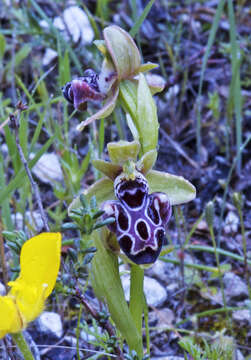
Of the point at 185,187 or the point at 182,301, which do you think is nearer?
the point at 185,187

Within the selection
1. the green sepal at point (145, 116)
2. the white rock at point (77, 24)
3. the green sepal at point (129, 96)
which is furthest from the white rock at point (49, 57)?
the green sepal at point (145, 116)

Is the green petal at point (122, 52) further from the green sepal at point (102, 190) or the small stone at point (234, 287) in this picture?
the small stone at point (234, 287)

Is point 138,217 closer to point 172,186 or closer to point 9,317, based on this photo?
point 172,186

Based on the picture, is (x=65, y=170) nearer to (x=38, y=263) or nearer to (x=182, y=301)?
(x=182, y=301)

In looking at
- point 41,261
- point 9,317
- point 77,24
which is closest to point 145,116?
point 41,261

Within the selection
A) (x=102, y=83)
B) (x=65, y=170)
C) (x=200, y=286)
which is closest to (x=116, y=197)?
(x=102, y=83)
